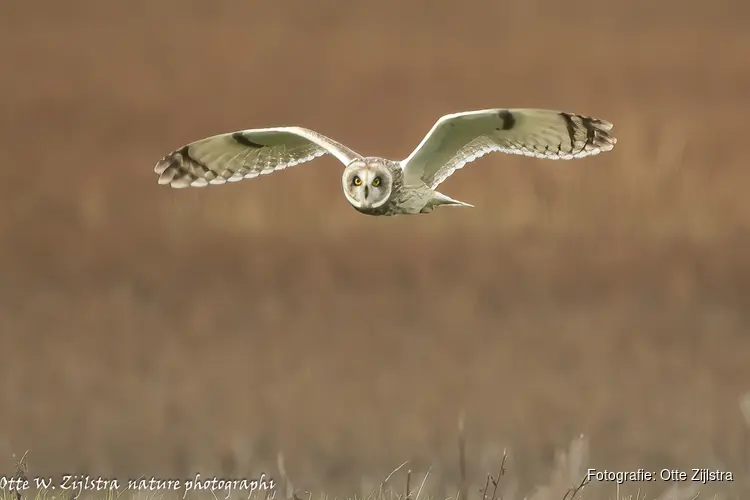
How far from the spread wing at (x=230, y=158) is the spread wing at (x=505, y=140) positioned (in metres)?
0.74

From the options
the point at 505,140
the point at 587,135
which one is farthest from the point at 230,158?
the point at 587,135

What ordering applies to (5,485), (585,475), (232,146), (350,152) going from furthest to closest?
(232,146) → (350,152) → (5,485) → (585,475)

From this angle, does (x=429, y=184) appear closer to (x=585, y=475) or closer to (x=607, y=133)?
(x=607, y=133)

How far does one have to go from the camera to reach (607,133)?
4391 mm

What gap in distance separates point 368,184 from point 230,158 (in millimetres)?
1279

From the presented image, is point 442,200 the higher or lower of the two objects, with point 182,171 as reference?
lower

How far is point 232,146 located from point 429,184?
1214 millimetres

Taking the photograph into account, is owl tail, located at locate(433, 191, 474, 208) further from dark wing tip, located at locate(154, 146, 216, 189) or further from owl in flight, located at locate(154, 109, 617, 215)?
dark wing tip, located at locate(154, 146, 216, 189)

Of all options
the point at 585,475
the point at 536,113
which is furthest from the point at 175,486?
the point at 536,113

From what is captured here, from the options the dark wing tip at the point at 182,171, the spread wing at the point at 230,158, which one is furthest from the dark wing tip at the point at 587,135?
the dark wing tip at the point at 182,171

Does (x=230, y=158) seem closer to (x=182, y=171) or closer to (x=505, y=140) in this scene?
(x=182, y=171)

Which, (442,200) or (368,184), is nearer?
(368,184)

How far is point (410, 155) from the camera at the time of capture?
4.28 meters

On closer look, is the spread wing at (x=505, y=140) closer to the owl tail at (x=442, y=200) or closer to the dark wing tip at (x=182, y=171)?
the owl tail at (x=442, y=200)
